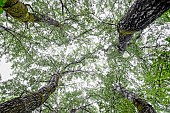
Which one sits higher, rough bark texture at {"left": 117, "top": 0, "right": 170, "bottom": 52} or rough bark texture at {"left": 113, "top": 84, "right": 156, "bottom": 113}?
rough bark texture at {"left": 117, "top": 0, "right": 170, "bottom": 52}

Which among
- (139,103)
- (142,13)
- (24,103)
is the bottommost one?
(139,103)

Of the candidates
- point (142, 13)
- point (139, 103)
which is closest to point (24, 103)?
point (139, 103)

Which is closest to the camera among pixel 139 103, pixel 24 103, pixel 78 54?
pixel 24 103

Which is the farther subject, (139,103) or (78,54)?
(78,54)

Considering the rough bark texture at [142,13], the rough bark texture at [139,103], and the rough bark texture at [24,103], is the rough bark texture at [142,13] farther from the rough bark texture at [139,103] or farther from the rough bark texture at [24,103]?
the rough bark texture at [24,103]

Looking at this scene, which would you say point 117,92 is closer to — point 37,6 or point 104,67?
point 104,67

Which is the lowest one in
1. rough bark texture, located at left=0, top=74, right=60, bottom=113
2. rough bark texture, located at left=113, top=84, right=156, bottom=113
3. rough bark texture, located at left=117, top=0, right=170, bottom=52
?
rough bark texture, located at left=113, top=84, right=156, bottom=113

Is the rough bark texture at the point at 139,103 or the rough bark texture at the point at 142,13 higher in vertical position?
the rough bark texture at the point at 142,13

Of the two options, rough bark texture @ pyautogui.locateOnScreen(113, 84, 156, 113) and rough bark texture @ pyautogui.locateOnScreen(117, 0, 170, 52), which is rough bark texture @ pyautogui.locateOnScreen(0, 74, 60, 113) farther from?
rough bark texture @ pyautogui.locateOnScreen(117, 0, 170, 52)

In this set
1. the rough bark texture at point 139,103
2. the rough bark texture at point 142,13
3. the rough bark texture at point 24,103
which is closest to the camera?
the rough bark texture at point 142,13

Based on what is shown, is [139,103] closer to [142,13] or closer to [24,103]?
[142,13]

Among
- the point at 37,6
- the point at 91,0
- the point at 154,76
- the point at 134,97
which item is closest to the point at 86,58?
the point at 91,0

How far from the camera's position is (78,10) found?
661 cm

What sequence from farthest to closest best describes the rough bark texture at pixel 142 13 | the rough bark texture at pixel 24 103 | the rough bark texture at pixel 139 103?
the rough bark texture at pixel 139 103, the rough bark texture at pixel 24 103, the rough bark texture at pixel 142 13
